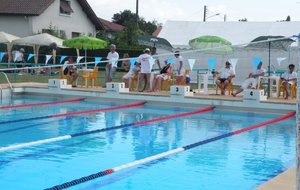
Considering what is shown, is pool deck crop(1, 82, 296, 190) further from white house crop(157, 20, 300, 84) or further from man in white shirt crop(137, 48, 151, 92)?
white house crop(157, 20, 300, 84)

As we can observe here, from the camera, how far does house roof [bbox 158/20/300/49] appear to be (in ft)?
71.1

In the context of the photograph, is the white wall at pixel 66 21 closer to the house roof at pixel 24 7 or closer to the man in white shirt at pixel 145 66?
the house roof at pixel 24 7

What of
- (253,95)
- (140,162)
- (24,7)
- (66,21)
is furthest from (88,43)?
(66,21)

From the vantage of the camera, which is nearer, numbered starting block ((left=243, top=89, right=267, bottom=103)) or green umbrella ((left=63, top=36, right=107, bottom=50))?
numbered starting block ((left=243, top=89, right=267, bottom=103))

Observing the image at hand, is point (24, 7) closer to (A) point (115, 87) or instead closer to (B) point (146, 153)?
(A) point (115, 87)

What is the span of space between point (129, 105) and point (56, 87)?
3410 mm

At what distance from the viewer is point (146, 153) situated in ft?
27.1

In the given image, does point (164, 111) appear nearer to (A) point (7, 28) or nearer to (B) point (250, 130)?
(B) point (250, 130)

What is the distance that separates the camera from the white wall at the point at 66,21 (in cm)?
3741

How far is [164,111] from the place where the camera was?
14211 mm

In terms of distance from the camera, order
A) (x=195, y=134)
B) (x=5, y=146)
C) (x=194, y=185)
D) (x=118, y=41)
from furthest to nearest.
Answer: (x=118, y=41) < (x=195, y=134) < (x=5, y=146) < (x=194, y=185)

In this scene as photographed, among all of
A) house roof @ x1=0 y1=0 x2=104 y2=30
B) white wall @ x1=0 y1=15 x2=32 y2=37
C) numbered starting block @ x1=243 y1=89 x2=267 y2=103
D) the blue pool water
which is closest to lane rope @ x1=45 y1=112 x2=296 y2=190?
the blue pool water

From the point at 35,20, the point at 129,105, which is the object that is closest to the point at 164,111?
the point at 129,105

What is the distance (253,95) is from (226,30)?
9442 mm
